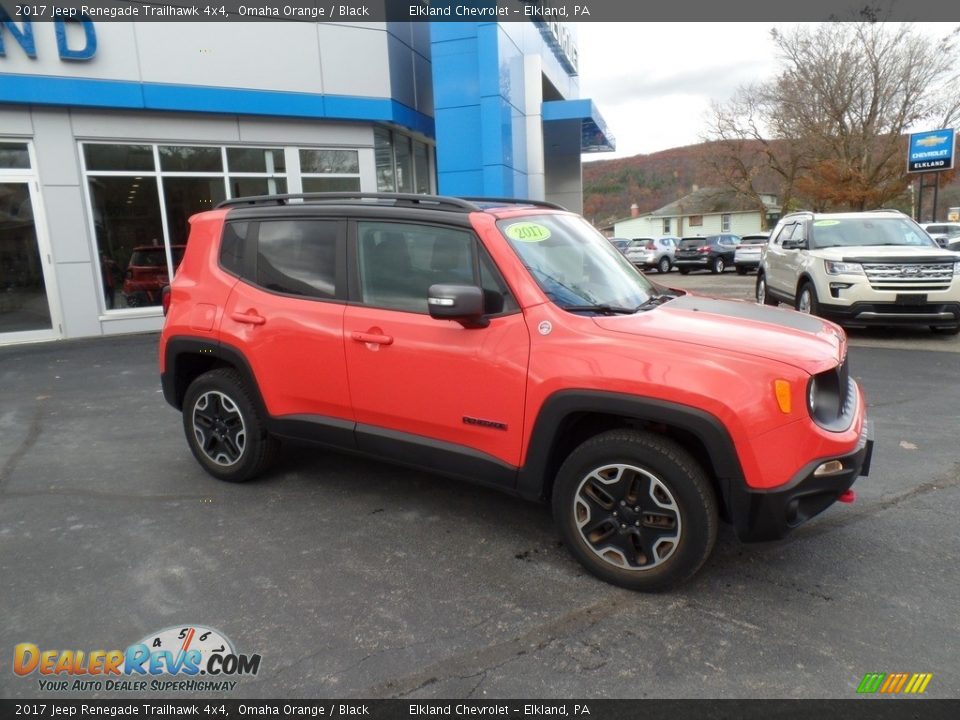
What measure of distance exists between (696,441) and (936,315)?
309 inches

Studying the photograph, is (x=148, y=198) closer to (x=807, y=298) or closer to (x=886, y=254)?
(x=807, y=298)

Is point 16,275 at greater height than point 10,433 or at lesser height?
greater

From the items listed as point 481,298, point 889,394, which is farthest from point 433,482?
point 889,394

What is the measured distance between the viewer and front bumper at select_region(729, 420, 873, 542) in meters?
2.80

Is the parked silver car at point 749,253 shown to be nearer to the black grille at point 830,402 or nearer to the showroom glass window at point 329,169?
the showroom glass window at point 329,169

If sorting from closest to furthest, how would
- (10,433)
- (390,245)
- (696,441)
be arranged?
(696,441) → (390,245) → (10,433)

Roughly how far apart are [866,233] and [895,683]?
913 cm

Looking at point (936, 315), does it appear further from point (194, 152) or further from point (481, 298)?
point (194, 152)

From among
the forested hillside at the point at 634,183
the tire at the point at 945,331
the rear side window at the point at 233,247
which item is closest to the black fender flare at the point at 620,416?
the rear side window at the point at 233,247

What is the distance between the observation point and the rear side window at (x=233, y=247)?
14.4 feet

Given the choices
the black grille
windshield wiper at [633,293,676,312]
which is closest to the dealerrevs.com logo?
windshield wiper at [633,293,676,312]

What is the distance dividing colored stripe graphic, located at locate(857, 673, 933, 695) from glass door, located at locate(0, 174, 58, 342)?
1220 centimetres

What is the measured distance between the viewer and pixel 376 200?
13.3 ft

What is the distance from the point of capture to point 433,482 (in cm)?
453
